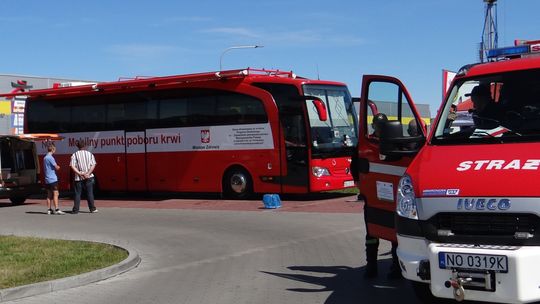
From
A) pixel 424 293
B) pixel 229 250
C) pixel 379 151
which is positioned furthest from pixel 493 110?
pixel 229 250

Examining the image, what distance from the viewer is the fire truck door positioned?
21.9 ft

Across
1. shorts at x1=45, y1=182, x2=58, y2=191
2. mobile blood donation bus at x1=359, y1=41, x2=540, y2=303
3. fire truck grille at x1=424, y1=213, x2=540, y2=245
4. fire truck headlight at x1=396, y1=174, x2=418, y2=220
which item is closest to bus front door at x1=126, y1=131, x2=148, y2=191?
Result: shorts at x1=45, y1=182, x2=58, y2=191

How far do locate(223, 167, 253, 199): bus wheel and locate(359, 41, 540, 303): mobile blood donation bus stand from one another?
1268 centimetres

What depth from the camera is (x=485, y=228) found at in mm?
4766

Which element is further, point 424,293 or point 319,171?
point 319,171

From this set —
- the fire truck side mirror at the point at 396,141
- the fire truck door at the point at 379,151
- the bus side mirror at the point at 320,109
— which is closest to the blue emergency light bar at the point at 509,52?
the fire truck door at the point at 379,151

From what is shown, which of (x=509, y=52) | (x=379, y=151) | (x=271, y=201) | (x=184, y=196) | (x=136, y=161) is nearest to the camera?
(x=379, y=151)

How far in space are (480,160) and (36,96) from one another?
21.3 meters

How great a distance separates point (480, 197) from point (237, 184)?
47.0ft

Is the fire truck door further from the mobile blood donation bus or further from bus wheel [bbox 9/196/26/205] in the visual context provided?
bus wheel [bbox 9/196/26/205]

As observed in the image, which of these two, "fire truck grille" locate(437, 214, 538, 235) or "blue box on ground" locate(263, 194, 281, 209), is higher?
"fire truck grille" locate(437, 214, 538, 235)

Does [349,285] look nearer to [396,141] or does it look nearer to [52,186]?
[396,141]

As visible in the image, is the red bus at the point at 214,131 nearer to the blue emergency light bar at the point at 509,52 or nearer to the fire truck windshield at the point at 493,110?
the blue emergency light bar at the point at 509,52

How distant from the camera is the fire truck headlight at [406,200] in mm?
5137
